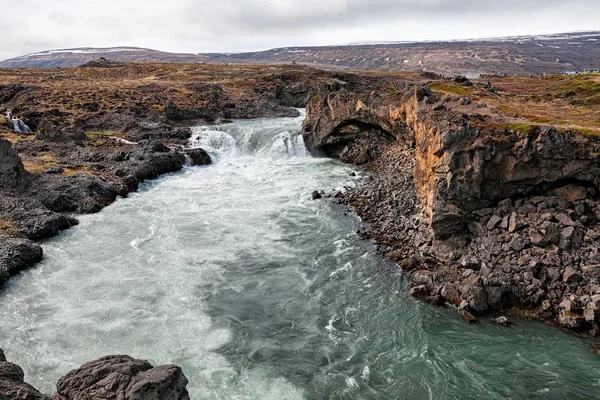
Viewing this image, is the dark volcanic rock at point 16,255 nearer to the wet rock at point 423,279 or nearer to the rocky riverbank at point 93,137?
the rocky riverbank at point 93,137

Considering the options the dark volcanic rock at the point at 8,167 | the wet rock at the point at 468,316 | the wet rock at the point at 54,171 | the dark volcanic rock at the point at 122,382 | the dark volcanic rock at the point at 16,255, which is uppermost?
the dark volcanic rock at the point at 8,167

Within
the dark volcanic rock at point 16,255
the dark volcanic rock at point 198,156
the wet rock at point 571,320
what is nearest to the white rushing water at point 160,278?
the dark volcanic rock at point 16,255

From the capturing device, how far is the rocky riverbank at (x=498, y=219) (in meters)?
19.9

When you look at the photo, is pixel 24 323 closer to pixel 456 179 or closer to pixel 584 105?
pixel 456 179

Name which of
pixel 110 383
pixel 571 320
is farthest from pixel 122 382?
pixel 571 320

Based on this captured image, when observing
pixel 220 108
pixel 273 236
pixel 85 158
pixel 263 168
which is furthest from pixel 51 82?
pixel 273 236

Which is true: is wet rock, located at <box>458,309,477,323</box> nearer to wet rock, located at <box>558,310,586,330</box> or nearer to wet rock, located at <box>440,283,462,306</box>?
wet rock, located at <box>440,283,462,306</box>

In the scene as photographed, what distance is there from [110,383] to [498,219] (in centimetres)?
2133

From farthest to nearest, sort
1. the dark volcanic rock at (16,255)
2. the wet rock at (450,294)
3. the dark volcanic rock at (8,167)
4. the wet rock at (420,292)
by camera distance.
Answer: the dark volcanic rock at (8,167), the dark volcanic rock at (16,255), the wet rock at (420,292), the wet rock at (450,294)

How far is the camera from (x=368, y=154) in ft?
157

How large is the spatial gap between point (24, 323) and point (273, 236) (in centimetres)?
1606

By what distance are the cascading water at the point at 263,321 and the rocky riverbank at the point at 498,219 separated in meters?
1.42

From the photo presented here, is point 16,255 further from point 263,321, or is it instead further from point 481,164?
point 481,164

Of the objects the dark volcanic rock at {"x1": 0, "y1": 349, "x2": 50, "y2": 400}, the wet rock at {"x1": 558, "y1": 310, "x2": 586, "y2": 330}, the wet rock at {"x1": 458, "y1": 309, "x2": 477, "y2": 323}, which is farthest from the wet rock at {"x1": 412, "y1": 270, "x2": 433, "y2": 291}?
the dark volcanic rock at {"x1": 0, "y1": 349, "x2": 50, "y2": 400}
